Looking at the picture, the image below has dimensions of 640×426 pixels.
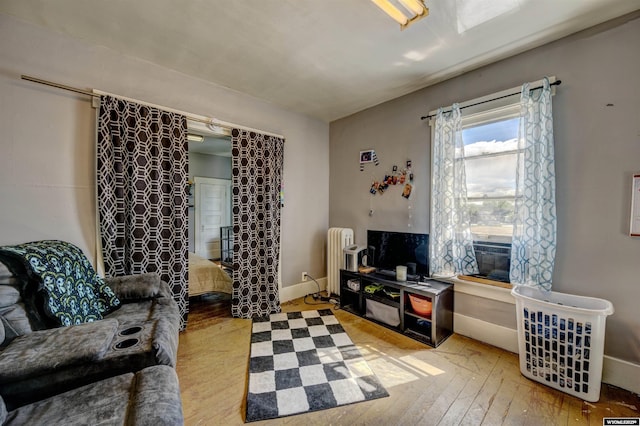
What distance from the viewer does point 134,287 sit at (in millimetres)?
1894

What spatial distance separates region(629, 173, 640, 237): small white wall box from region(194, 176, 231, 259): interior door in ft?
19.2

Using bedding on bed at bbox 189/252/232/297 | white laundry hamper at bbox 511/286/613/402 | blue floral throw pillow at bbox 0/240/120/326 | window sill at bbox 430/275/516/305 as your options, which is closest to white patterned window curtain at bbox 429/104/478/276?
window sill at bbox 430/275/516/305

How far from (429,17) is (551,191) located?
5.04 feet

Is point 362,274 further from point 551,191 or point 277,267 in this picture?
point 551,191

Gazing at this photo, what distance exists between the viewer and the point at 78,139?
1.98 meters

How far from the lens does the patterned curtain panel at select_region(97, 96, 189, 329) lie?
2.03 m

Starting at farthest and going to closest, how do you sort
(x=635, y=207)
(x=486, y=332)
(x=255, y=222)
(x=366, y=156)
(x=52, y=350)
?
(x=366, y=156) → (x=255, y=222) → (x=486, y=332) → (x=635, y=207) → (x=52, y=350)

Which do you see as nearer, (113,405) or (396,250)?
(113,405)

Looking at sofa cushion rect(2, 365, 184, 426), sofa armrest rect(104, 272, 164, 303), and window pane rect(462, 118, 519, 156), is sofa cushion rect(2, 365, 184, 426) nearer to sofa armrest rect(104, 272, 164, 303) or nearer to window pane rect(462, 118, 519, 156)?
sofa armrest rect(104, 272, 164, 303)

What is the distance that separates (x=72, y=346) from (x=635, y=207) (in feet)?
10.7

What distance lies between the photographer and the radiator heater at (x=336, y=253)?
3275 mm

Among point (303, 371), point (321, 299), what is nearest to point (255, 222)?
point (321, 299)

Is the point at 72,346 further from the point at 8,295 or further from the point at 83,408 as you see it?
the point at 8,295

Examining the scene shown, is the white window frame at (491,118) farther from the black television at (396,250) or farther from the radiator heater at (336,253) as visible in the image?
the radiator heater at (336,253)
